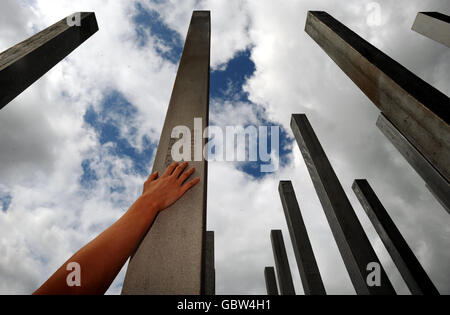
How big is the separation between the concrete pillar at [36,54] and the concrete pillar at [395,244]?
9.97 metres

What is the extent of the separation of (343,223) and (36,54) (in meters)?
7.04

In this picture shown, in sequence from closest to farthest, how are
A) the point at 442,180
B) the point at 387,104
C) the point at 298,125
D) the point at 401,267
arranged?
the point at 387,104
the point at 442,180
the point at 401,267
the point at 298,125

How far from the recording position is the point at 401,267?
23.1ft

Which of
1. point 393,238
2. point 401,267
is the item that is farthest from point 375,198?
Result: point 401,267

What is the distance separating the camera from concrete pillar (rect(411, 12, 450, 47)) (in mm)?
4367

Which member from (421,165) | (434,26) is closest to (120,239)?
(421,165)

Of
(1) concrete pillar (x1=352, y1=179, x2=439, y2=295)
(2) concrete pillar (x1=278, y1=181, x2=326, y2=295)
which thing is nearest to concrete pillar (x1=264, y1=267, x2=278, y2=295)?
(2) concrete pillar (x1=278, y1=181, x2=326, y2=295)

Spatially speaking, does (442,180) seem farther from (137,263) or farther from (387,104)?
(137,263)

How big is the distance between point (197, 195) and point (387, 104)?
117 inches

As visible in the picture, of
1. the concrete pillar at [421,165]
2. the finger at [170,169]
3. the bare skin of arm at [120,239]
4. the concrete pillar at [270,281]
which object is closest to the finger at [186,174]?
the bare skin of arm at [120,239]

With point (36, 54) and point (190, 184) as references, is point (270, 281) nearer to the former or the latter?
point (190, 184)

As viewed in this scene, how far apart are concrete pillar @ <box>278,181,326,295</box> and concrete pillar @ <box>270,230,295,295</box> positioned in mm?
2677

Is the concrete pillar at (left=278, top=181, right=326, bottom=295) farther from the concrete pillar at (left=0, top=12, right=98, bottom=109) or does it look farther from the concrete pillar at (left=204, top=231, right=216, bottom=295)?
the concrete pillar at (left=0, top=12, right=98, bottom=109)

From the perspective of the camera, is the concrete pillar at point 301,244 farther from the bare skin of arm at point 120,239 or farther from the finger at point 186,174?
the bare skin of arm at point 120,239
